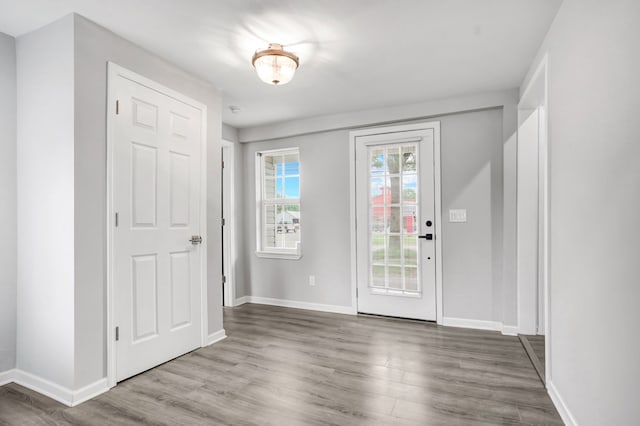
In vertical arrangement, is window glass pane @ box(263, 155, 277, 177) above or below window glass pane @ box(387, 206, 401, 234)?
above

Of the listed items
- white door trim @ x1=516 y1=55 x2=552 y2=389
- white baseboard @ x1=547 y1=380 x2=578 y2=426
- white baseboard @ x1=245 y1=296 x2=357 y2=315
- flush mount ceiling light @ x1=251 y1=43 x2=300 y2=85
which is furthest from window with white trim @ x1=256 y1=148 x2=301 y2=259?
white baseboard @ x1=547 y1=380 x2=578 y2=426

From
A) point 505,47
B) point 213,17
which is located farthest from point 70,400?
point 505,47

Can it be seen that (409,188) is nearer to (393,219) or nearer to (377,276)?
(393,219)

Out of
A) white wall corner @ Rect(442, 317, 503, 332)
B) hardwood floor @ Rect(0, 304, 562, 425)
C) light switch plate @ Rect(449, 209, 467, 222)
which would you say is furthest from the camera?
light switch plate @ Rect(449, 209, 467, 222)

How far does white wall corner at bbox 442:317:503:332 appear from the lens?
3.59 metres

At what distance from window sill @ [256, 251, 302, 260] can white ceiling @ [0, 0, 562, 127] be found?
2.11 meters

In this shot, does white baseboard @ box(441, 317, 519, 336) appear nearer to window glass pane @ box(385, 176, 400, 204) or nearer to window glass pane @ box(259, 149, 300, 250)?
window glass pane @ box(385, 176, 400, 204)

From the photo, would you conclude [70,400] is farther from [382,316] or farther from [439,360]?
[382,316]

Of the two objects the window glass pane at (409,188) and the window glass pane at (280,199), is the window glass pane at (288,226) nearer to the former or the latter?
the window glass pane at (280,199)

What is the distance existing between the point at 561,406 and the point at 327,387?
1405mm

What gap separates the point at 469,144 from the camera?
12.2 feet

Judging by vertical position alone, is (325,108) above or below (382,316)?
above

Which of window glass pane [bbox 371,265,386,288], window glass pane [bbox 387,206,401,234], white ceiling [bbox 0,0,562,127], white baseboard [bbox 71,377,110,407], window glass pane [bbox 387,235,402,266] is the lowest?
white baseboard [bbox 71,377,110,407]

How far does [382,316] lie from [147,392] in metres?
2.59
